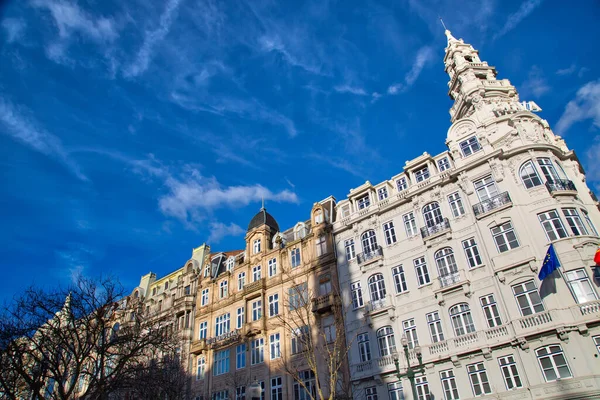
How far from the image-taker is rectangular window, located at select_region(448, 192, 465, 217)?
102 feet

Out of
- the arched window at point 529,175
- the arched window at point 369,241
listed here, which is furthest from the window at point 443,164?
the arched window at point 369,241

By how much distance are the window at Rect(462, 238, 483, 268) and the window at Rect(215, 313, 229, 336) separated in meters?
23.3

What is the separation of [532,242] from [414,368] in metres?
10.8

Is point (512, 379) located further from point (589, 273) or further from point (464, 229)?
point (464, 229)

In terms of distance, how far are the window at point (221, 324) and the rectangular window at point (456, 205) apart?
23475mm

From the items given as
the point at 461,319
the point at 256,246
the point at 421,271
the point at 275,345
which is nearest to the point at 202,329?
the point at 256,246

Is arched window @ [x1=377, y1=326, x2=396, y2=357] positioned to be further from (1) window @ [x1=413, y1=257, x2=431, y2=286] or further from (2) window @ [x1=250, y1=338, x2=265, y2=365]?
(2) window @ [x1=250, y1=338, x2=265, y2=365]

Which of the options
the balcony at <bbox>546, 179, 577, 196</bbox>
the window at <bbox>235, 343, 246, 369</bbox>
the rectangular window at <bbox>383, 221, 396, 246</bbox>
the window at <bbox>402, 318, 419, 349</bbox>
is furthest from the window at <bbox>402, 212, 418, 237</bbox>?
the window at <bbox>235, 343, 246, 369</bbox>

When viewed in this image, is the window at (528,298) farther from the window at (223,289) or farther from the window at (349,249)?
the window at (223,289)

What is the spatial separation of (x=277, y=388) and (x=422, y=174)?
68.1ft

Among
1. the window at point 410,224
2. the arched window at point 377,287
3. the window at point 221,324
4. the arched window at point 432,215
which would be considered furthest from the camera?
the window at point 221,324

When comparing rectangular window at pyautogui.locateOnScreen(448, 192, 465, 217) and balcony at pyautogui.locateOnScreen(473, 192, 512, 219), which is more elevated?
→ rectangular window at pyautogui.locateOnScreen(448, 192, 465, 217)

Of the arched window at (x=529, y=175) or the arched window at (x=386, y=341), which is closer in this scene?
the arched window at (x=529, y=175)

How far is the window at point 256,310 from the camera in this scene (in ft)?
128
